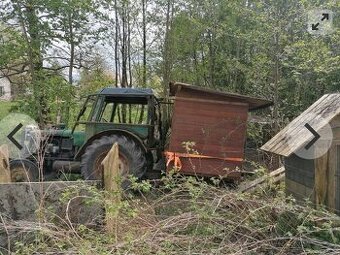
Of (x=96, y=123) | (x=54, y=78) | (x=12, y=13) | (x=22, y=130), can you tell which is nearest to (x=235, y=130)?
(x=96, y=123)

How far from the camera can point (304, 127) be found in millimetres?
4824

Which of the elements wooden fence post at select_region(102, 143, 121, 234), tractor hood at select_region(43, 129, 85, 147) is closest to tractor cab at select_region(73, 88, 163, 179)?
tractor hood at select_region(43, 129, 85, 147)

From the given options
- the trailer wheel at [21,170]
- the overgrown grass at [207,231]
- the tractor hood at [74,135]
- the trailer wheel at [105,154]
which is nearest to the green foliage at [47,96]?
the tractor hood at [74,135]

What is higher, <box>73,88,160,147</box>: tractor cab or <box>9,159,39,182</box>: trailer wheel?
<box>73,88,160,147</box>: tractor cab

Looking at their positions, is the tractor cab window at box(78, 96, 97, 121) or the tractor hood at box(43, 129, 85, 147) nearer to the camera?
the tractor cab window at box(78, 96, 97, 121)

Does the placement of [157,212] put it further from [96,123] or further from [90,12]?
[90,12]

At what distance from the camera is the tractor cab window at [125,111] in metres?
8.37

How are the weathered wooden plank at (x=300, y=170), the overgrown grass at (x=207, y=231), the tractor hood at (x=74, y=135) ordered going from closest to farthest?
the overgrown grass at (x=207, y=231) → the weathered wooden plank at (x=300, y=170) → the tractor hood at (x=74, y=135)

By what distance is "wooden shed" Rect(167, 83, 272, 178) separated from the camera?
287 inches

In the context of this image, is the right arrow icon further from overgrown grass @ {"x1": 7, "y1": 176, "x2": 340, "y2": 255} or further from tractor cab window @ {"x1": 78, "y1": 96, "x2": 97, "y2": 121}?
overgrown grass @ {"x1": 7, "y1": 176, "x2": 340, "y2": 255}

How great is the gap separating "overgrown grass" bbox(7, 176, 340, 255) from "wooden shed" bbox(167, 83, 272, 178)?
2.65 m

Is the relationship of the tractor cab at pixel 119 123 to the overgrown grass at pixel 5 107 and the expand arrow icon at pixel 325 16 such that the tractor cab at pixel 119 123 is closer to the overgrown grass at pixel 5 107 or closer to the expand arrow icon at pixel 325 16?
the overgrown grass at pixel 5 107

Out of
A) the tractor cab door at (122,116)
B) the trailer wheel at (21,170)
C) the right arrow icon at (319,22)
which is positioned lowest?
the trailer wheel at (21,170)

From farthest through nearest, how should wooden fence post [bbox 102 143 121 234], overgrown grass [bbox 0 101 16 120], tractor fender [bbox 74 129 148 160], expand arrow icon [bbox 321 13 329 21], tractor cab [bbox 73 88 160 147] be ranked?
1. overgrown grass [bbox 0 101 16 120]
2. expand arrow icon [bbox 321 13 329 21]
3. tractor cab [bbox 73 88 160 147]
4. tractor fender [bbox 74 129 148 160]
5. wooden fence post [bbox 102 143 121 234]
